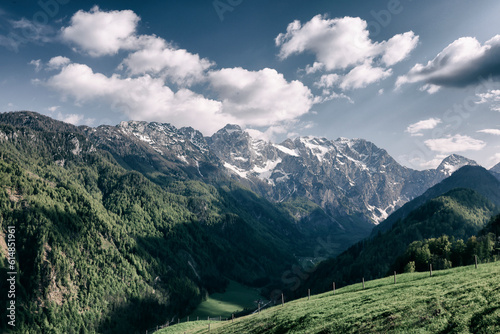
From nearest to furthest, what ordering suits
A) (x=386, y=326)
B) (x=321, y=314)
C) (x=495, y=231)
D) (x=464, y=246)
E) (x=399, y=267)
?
(x=386, y=326) < (x=321, y=314) < (x=464, y=246) < (x=399, y=267) < (x=495, y=231)

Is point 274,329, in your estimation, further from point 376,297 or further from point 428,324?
point 428,324

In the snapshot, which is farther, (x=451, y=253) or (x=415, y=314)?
(x=451, y=253)

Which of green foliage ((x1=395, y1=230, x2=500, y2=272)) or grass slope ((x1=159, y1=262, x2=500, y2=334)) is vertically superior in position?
grass slope ((x1=159, y1=262, x2=500, y2=334))

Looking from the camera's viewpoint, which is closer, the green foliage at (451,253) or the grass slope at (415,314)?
the grass slope at (415,314)

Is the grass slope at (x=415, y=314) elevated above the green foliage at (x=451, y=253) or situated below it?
above

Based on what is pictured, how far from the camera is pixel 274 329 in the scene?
47938mm

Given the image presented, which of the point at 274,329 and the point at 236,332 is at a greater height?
the point at 274,329

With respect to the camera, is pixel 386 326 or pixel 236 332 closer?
pixel 386 326

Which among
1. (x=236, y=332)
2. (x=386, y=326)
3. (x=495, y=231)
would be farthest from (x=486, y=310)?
(x=495, y=231)

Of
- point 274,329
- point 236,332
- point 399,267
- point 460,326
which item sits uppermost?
point 460,326

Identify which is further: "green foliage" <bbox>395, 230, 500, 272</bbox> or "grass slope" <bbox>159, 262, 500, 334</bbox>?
"green foliage" <bbox>395, 230, 500, 272</bbox>

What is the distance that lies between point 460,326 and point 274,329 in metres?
28.5

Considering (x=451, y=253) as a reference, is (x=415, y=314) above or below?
above

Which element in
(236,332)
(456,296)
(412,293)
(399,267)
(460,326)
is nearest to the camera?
(460,326)
